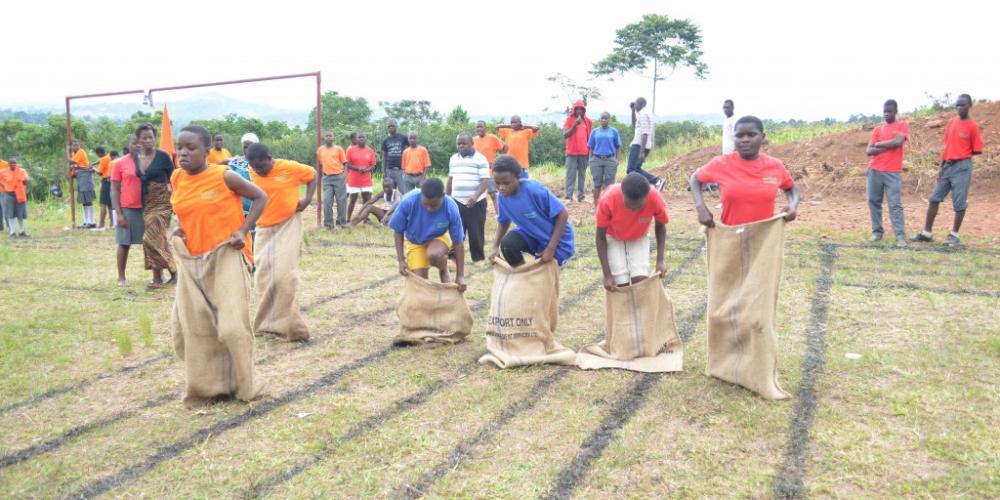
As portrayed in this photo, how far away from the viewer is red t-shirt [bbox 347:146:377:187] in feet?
40.2

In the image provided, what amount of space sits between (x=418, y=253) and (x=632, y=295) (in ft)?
5.63

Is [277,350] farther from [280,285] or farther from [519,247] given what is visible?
[519,247]

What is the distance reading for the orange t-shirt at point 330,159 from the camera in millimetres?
11906

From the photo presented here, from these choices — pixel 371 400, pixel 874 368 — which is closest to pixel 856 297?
pixel 874 368

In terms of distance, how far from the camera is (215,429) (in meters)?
4.03

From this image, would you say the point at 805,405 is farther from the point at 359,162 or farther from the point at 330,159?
the point at 359,162

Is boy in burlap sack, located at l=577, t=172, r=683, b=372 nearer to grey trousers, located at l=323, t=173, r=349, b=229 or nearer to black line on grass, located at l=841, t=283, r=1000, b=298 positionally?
black line on grass, located at l=841, t=283, r=1000, b=298

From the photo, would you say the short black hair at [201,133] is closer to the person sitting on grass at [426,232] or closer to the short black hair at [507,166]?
the person sitting on grass at [426,232]

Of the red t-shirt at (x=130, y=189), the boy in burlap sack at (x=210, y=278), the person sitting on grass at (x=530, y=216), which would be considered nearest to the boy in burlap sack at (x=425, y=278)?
the person sitting on grass at (x=530, y=216)

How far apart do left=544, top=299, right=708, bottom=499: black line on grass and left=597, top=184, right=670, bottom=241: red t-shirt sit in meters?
0.95

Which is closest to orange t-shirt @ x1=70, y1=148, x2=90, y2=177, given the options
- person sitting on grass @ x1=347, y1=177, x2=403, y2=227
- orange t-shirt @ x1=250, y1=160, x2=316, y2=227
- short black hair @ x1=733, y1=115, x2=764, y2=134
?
person sitting on grass @ x1=347, y1=177, x2=403, y2=227

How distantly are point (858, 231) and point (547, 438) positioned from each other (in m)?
8.34

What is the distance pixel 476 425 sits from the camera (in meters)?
4.03

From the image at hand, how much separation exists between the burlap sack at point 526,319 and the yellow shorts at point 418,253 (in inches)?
32.4
